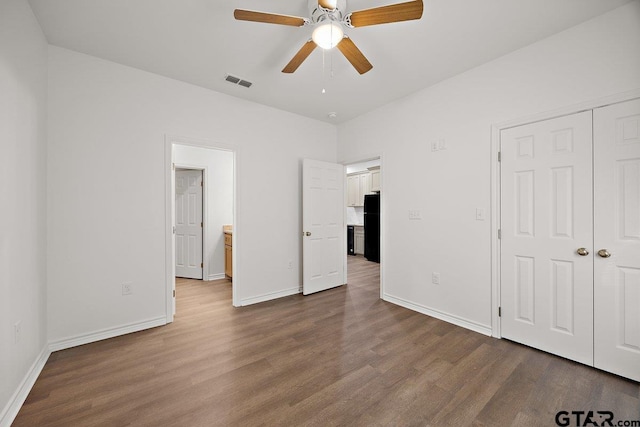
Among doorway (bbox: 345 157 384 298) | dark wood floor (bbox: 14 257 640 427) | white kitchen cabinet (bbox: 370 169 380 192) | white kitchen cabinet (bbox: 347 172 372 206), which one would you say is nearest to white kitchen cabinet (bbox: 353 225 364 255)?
doorway (bbox: 345 157 384 298)

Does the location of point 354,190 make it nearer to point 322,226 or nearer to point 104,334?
point 322,226

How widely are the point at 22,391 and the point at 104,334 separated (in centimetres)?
84

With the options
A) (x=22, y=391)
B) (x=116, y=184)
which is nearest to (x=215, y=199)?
(x=116, y=184)

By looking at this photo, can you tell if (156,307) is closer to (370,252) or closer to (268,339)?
(268,339)

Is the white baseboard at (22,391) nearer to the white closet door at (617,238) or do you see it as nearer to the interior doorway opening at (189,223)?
the interior doorway opening at (189,223)

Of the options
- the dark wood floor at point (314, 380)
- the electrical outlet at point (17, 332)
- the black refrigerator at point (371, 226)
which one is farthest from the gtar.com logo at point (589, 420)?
the black refrigerator at point (371, 226)

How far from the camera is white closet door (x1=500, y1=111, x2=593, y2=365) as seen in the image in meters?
2.09

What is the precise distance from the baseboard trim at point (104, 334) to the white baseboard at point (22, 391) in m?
0.11

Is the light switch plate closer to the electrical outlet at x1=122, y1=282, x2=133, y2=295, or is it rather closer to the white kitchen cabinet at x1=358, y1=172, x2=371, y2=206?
the electrical outlet at x1=122, y1=282, x2=133, y2=295

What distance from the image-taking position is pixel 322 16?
1731 mm

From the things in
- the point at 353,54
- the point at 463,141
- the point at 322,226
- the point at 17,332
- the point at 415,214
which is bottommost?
the point at 17,332

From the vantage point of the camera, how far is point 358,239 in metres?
7.18

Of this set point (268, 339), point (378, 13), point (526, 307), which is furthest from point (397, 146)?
point (268, 339)

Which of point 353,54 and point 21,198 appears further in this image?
point 353,54
